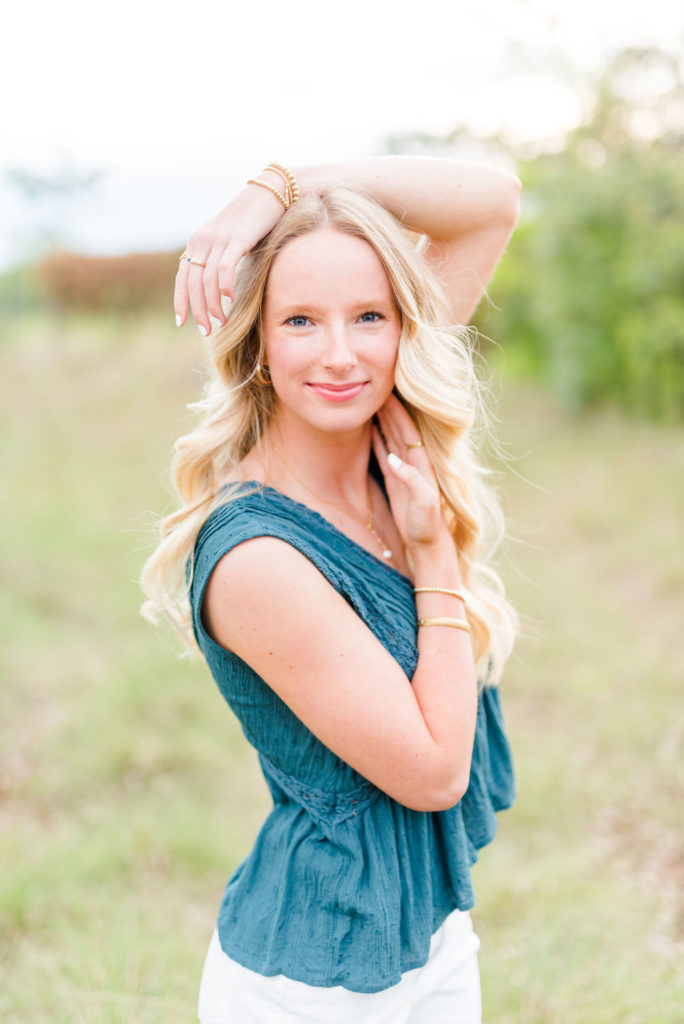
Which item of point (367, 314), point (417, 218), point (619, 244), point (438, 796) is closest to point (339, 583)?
point (438, 796)

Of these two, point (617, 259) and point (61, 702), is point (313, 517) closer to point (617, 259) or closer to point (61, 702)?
point (61, 702)

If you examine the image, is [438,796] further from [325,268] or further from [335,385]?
[325,268]

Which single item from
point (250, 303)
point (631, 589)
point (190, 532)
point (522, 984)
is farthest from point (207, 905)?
point (631, 589)

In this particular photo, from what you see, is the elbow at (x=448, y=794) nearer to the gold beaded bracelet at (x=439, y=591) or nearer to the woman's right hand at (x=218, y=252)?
the gold beaded bracelet at (x=439, y=591)

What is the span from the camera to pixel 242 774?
182 inches

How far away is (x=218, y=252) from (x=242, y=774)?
136 inches

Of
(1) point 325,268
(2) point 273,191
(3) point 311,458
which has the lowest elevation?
→ (3) point 311,458

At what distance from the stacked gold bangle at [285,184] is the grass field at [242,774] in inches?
27.6

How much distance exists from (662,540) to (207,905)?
4.86m

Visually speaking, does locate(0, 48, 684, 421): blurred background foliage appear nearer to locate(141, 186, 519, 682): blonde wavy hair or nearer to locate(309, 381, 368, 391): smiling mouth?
locate(141, 186, 519, 682): blonde wavy hair

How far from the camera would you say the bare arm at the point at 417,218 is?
67.6 inches

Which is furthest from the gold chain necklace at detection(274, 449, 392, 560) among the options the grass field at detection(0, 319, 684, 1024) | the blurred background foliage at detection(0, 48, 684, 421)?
the blurred background foliage at detection(0, 48, 684, 421)

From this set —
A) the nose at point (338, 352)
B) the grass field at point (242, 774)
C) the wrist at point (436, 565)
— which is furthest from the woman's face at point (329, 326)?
the grass field at point (242, 774)

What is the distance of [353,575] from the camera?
1744 millimetres
